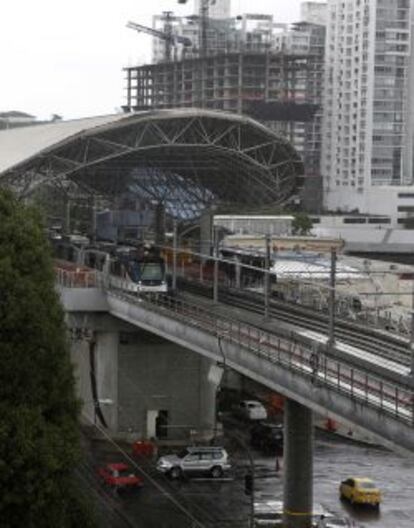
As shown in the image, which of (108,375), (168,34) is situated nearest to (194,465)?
(108,375)

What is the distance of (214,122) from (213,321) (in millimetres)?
21690

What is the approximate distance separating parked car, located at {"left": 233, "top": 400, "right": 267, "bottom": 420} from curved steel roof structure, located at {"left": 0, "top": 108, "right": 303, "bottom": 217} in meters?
12.9

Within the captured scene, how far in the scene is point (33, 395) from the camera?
55.7 ft

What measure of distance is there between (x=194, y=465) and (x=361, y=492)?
16.5 feet

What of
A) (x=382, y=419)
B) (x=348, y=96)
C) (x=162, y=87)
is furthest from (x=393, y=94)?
(x=382, y=419)

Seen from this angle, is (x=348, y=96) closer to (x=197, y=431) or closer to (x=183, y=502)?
(x=197, y=431)

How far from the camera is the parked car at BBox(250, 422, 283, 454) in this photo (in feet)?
111

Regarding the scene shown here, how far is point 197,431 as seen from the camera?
35.6 metres

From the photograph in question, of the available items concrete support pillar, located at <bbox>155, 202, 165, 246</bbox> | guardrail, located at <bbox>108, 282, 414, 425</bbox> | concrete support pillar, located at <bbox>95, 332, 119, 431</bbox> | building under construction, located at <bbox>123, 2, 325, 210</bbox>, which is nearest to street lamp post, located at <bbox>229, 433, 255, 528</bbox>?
guardrail, located at <bbox>108, 282, 414, 425</bbox>

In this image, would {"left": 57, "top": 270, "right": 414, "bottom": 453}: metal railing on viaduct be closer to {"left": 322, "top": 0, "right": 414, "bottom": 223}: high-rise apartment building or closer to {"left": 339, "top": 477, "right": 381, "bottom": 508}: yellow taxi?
{"left": 339, "top": 477, "right": 381, "bottom": 508}: yellow taxi

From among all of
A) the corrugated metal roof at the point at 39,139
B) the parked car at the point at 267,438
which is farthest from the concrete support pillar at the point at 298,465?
the corrugated metal roof at the point at 39,139

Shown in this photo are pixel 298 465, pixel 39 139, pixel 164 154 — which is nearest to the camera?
pixel 298 465

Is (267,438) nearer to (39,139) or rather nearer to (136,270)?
(136,270)

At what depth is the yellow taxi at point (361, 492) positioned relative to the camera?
2703cm
